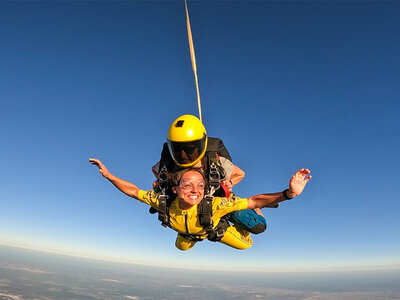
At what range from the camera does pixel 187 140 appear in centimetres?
360

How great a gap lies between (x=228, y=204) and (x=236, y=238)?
1241 millimetres

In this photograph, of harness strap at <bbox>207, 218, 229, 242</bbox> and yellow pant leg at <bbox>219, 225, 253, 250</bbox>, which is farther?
yellow pant leg at <bbox>219, 225, 253, 250</bbox>

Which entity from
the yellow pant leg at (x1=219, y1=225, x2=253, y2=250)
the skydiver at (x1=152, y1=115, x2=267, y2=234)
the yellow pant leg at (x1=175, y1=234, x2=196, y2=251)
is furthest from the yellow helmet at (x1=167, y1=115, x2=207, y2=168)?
the yellow pant leg at (x1=175, y1=234, x2=196, y2=251)

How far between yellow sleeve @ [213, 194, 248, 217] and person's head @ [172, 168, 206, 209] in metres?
0.24

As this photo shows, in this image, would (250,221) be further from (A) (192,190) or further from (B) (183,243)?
(B) (183,243)

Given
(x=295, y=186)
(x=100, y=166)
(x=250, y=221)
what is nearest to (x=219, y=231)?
(x=250, y=221)

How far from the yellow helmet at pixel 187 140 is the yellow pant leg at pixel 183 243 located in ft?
6.59

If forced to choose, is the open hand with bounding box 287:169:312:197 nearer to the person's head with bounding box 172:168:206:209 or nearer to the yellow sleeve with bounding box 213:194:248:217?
the yellow sleeve with bounding box 213:194:248:217

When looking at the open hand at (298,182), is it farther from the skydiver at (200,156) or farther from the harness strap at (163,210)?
the harness strap at (163,210)

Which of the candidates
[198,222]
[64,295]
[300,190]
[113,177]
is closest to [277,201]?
[300,190]

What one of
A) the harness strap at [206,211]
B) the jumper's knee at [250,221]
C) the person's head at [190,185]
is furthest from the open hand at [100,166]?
the jumper's knee at [250,221]

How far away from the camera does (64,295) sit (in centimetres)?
18275

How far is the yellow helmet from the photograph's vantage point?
3.62m

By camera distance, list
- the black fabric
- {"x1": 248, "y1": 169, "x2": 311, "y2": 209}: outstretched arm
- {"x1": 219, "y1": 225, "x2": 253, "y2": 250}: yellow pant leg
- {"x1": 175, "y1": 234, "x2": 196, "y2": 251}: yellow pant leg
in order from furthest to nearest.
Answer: {"x1": 175, "y1": 234, "x2": 196, "y2": 251}: yellow pant leg < {"x1": 219, "y1": 225, "x2": 253, "y2": 250}: yellow pant leg < the black fabric < {"x1": 248, "y1": 169, "x2": 311, "y2": 209}: outstretched arm
